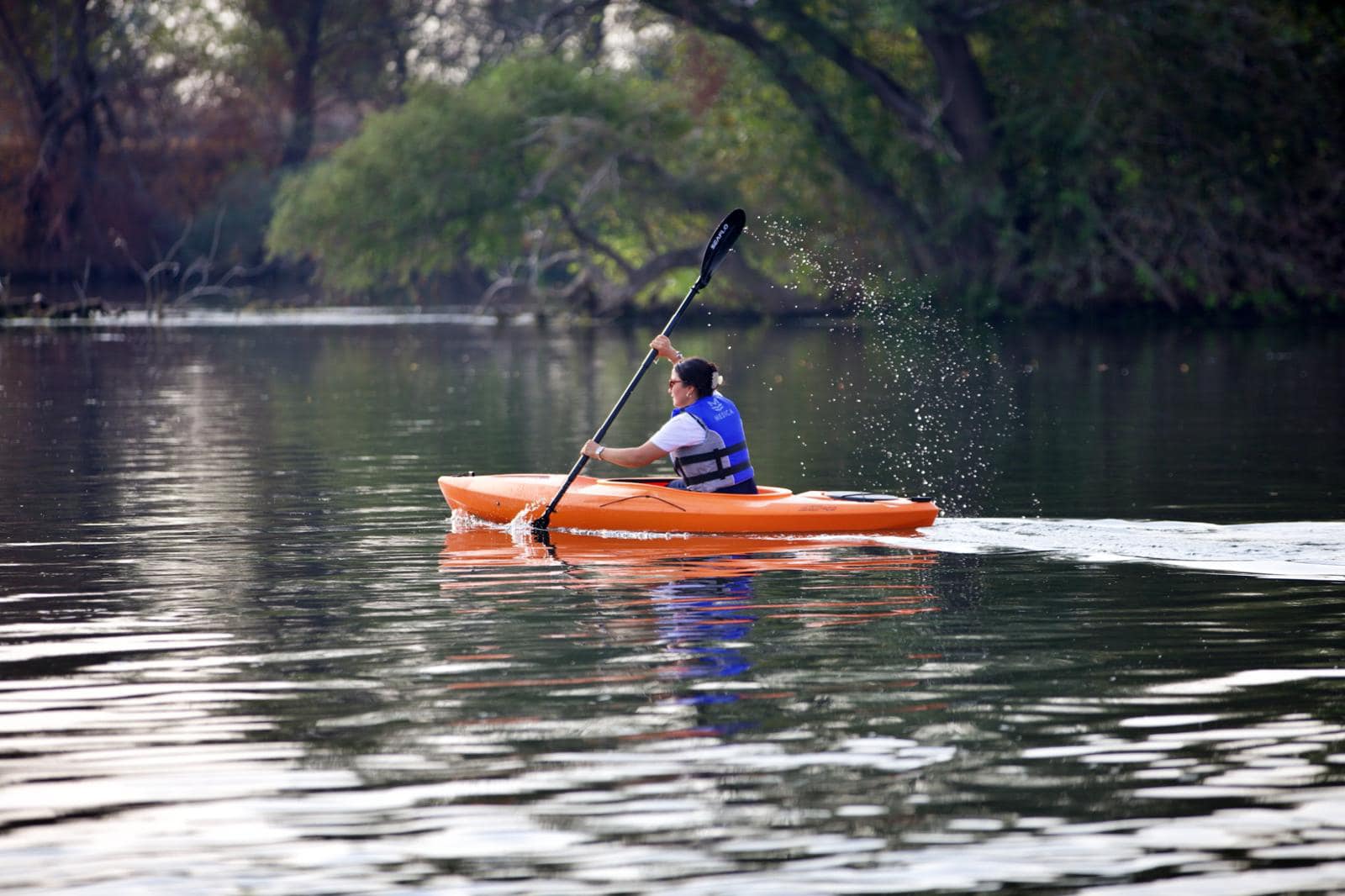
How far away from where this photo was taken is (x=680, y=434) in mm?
11281

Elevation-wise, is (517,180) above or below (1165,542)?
above

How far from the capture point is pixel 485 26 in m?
62.6

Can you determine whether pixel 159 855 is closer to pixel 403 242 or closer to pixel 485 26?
pixel 403 242

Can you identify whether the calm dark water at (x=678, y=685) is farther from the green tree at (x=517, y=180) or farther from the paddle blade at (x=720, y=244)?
the green tree at (x=517, y=180)

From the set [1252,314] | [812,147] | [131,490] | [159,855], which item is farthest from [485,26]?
[159,855]

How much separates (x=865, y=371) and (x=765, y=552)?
17495 mm

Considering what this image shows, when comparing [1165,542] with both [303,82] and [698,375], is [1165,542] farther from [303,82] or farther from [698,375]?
[303,82]

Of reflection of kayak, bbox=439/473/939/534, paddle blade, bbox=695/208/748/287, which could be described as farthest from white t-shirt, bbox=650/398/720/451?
paddle blade, bbox=695/208/748/287

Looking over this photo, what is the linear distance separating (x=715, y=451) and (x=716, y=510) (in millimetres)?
456

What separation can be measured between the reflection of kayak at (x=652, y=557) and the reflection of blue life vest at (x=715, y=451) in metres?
0.41

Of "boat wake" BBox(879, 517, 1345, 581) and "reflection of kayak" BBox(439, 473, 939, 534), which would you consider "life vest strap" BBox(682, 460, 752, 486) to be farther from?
"boat wake" BBox(879, 517, 1345, 581)

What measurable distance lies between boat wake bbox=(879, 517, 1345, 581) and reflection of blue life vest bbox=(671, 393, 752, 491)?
1.03 m

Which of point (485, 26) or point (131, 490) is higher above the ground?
point (485, 26)

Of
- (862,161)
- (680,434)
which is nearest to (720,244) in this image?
(680,434)
